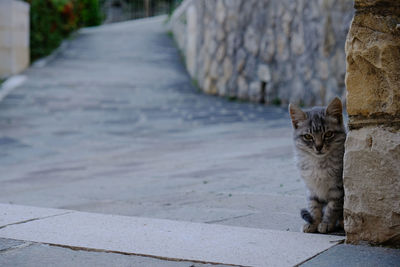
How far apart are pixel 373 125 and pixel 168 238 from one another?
3.25 ft

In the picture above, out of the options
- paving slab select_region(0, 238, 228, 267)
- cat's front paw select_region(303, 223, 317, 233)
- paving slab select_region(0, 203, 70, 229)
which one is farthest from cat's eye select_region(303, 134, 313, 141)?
paving slab select_region(0, 203, 70, 229)

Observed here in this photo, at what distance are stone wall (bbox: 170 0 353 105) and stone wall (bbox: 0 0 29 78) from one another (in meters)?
3.84

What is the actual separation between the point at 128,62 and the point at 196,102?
4153 millimetres

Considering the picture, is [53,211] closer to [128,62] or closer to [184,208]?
[184,208]

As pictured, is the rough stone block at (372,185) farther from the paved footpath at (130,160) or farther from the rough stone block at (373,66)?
the paved footpath at (130,160)

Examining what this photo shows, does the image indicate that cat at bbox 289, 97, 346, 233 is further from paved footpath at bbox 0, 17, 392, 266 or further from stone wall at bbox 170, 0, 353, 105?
stone wall at bbox 170, 0, 353, 105

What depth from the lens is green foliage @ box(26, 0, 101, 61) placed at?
14.6m

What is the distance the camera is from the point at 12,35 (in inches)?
506

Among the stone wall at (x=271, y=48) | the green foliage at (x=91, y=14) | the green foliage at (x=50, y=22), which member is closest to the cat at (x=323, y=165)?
the stone wall at (x=271, y=48)

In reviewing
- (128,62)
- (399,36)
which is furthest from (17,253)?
(128,62)

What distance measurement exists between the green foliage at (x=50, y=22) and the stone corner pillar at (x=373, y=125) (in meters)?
13.0

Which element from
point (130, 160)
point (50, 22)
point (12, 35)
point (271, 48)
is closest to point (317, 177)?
point (130, 160)

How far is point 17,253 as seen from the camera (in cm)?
243

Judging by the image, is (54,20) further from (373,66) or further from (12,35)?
(373,66)
